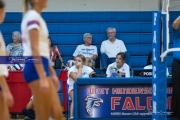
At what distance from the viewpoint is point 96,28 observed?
36.9 feet

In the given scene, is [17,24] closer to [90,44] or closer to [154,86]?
[90,44]

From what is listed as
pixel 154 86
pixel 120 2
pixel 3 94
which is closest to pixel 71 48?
pixel 120 2

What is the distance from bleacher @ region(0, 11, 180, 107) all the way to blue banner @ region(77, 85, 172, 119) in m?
4.08

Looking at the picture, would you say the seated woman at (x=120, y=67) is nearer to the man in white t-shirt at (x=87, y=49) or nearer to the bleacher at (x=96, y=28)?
the man in white t-shirt at (x=87, y=49)

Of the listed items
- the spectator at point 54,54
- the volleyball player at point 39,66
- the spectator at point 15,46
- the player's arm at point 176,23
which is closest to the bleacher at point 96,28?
the spectator at point 54,54

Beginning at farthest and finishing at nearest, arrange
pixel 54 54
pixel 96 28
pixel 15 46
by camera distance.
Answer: pixel 96 28 → pixel 54 54 → pixel 15 46

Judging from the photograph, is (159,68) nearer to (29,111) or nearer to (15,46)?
(29,111)

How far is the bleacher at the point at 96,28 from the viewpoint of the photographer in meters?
11.1

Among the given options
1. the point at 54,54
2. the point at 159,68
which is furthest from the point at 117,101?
the point at 54,54

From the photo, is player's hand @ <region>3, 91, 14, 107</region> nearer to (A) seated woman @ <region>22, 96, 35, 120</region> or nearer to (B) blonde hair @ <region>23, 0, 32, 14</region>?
(B) blonde hair @ <region>23, 0, 32, 14</region>

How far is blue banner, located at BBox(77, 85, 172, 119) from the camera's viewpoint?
22.3ft

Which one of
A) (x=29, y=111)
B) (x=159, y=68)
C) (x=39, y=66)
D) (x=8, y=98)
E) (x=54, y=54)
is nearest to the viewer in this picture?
(x=39, y=66)

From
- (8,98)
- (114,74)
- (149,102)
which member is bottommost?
(149,102)

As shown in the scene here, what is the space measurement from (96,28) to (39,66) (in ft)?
24.4
